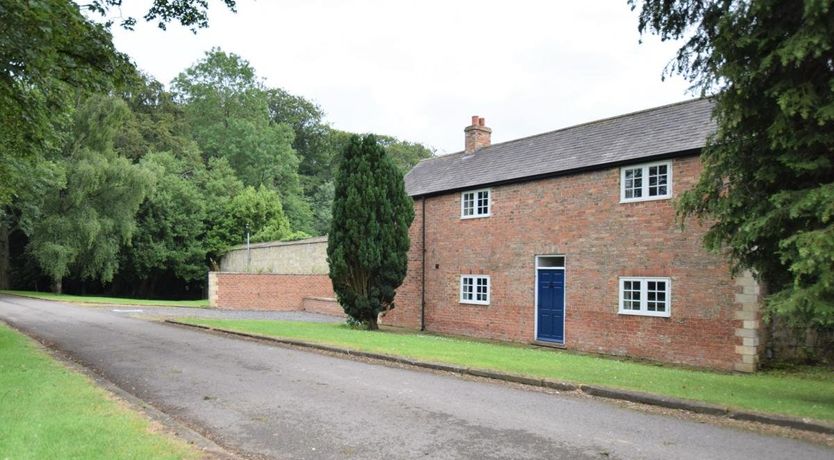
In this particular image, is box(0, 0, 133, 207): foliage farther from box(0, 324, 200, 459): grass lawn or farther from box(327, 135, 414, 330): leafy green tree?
box(327, 135, 414, 330): leafy green tree

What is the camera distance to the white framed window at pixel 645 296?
613 inches

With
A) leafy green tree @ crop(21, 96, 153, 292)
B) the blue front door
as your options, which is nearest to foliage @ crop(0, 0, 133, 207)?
the blue front door

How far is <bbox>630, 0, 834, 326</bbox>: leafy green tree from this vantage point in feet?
24.7

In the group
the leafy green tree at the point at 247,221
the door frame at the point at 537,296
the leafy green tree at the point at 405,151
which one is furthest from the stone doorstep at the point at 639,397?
the leafy green tree at the point at 405,151

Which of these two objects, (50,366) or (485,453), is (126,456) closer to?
(485,453)

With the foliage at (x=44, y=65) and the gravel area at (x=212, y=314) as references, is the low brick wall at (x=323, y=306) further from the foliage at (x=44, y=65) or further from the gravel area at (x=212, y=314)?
the foliage at (x=44, y=65)

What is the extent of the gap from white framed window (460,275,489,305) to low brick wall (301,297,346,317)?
9080mm

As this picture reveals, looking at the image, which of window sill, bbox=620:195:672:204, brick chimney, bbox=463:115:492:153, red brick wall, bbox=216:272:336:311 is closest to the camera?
window sill, bbox=620:195:672:204

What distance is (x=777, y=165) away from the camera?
341 inches

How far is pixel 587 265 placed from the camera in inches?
692

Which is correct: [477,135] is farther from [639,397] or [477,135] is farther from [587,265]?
[639,397]

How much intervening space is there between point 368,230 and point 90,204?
89.6 ft

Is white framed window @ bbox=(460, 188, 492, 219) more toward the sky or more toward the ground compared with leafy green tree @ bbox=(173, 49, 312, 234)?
more toward the ground

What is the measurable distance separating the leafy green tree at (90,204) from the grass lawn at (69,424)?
31.6 meters
